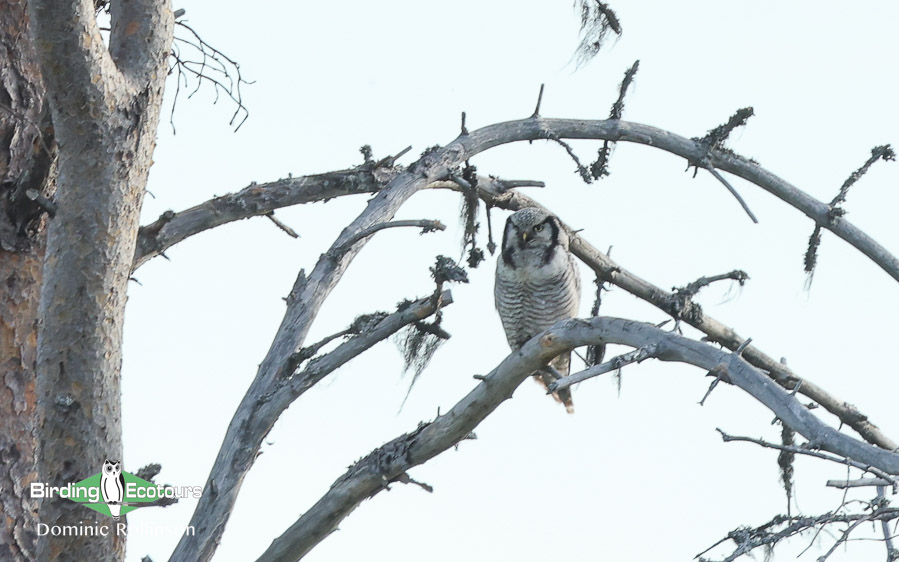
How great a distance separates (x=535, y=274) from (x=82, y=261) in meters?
2.96

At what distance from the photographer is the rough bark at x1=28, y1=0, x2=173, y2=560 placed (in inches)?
119

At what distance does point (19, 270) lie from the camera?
12.0 ft

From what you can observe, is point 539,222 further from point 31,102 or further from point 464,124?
point 31,102

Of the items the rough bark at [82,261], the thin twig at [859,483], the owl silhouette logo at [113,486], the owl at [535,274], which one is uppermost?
the owl at [535,274]

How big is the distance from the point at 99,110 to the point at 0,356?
3.44 feet

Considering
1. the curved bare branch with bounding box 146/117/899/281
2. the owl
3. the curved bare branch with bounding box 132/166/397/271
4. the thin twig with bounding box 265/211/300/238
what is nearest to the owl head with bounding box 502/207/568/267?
the owl

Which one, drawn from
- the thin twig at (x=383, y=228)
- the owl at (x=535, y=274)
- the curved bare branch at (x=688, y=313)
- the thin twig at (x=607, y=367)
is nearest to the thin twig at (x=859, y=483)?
the thin twig at (x=607, y=367)

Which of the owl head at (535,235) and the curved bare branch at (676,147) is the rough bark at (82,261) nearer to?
the curved bare branch at (676,147)

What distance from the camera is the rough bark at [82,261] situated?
9.95 feet

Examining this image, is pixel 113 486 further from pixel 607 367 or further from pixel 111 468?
pixel 607 367

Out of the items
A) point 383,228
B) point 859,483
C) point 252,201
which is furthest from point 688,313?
point 859,483

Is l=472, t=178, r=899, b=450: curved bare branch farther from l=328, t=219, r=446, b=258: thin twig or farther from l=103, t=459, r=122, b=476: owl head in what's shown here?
l=103, t=459, r=122, b=476: owl head

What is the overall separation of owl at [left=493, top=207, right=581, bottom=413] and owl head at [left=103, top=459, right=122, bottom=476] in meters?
2.85

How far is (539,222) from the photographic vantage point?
18.2 feet
